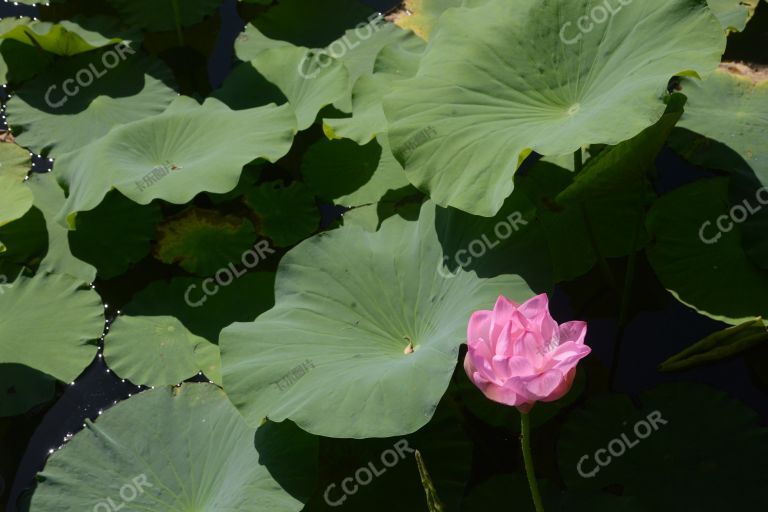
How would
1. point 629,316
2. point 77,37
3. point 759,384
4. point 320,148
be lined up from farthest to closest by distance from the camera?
point 77,37
point 320,148
point 629,316
point 759,384

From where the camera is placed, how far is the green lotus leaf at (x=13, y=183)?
2787 millimetres

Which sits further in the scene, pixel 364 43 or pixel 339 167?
pixel 364 43

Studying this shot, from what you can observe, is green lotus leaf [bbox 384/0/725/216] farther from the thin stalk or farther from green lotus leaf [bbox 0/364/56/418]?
green lotus leaf [bbox 0/364/56/418]

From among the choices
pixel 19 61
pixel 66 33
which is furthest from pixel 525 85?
pixel 19 61

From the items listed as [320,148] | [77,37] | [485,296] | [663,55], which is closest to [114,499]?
[485,296]

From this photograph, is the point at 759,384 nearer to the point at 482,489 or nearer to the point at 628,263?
the point at 628,263

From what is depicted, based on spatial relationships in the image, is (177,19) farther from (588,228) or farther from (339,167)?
(588,228)

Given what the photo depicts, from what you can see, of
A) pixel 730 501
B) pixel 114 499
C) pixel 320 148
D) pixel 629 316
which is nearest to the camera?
pixel 730 501

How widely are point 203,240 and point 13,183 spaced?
722 millimetres

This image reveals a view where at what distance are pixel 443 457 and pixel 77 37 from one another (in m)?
2.28

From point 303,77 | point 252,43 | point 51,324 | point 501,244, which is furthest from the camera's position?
point 252,43

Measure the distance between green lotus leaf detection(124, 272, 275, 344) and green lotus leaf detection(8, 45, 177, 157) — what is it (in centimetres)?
81

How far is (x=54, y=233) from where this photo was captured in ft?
9.41

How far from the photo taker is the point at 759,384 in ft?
7.54
